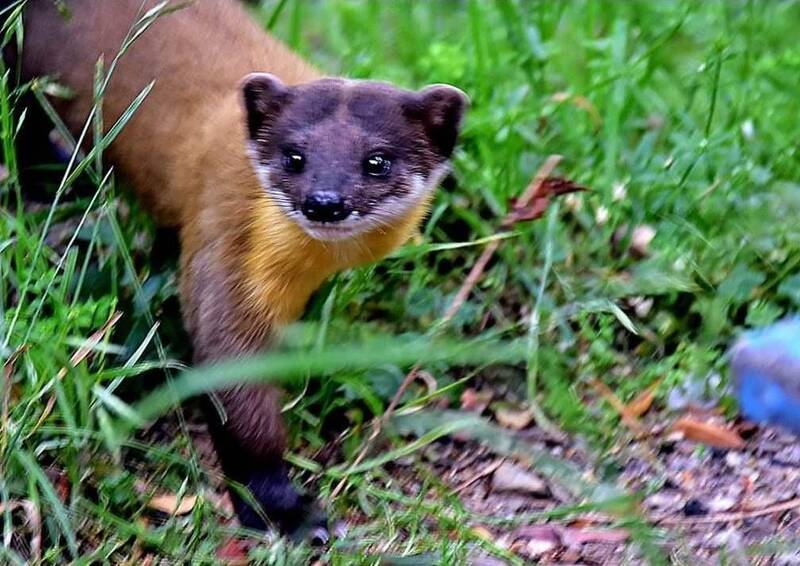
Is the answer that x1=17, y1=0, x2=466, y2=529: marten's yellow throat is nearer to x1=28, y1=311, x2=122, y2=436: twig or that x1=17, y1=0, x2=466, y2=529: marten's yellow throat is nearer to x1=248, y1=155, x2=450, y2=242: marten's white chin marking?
x1=248, y1=155, x2=450, y2=242: marten's white chin marking

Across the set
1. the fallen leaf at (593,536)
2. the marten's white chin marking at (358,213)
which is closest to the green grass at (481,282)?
the fallen leaf at (593,536)

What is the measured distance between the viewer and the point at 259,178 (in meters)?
4.16

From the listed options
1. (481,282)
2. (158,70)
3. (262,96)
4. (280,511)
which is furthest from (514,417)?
(158,70)

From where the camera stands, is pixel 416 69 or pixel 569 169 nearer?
pixel 569 169

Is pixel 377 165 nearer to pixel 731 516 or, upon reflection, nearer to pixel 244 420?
pixel 244 420

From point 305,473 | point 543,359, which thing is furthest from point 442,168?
point 305,473

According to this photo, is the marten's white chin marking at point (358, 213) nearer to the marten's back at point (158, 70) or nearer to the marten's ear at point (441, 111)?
the marten's ear at point (441, 111)

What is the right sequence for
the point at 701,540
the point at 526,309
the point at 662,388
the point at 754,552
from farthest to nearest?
the point at 526,309, the point at 662,388, the point at 701,540, the point at 754,552

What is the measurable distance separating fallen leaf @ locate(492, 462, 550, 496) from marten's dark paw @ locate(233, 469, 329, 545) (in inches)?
23.5

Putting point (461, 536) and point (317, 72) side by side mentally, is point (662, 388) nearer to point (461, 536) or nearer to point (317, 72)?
point (461, 536)

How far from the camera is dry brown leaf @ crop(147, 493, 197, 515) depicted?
4039 mm

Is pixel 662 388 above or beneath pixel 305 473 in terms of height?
above

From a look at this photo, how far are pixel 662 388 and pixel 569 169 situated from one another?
3.79ft

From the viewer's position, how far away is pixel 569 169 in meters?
5.40
